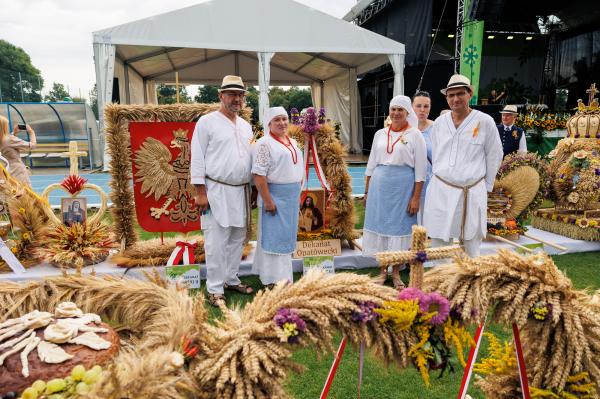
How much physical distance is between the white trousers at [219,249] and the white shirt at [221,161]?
0.11m

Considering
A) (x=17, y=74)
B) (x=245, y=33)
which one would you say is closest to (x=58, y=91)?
(x=17, y=74)

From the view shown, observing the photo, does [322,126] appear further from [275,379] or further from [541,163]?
[275,379]

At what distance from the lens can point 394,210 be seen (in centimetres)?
372

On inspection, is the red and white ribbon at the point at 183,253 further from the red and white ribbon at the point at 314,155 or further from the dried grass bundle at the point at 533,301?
the dried grass bundle at the point at 533,301

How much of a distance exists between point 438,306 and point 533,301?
292mm

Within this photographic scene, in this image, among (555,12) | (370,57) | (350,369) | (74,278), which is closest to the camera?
(74,278)

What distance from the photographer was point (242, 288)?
3707 millimetres

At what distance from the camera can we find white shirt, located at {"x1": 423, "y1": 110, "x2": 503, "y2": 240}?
316 centimetres

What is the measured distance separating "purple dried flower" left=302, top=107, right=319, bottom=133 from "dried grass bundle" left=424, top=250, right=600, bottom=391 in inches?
117

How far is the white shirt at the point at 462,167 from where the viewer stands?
10.4 ft

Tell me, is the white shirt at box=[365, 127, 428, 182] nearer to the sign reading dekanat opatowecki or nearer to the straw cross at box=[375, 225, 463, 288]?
the sign reading dekanat opatowecki

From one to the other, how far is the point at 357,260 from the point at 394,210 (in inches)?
34.8

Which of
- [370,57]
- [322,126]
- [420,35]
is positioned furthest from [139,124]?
[420,35]

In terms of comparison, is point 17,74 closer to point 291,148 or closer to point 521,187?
point 291,148
